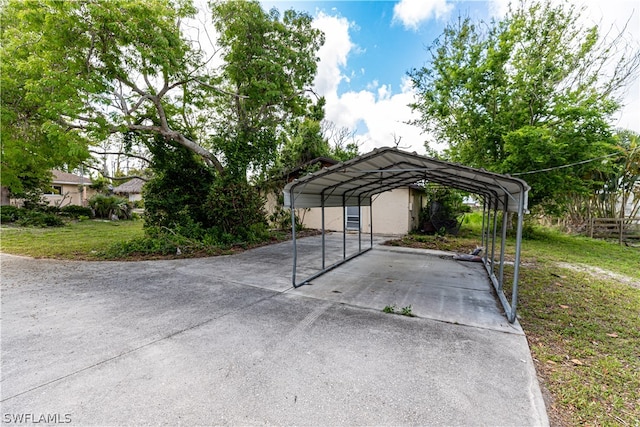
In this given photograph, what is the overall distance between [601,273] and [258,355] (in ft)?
26.6

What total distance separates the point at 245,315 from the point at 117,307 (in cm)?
201

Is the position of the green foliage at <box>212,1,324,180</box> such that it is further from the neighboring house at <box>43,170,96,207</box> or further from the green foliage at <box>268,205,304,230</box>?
the neighboring house at <box>43,170,96,207</box>

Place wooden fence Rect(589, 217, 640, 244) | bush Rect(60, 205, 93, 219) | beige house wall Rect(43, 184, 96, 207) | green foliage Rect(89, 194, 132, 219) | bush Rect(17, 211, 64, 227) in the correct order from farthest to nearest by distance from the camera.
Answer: beige house wall Rect(43, 184, 96, 207) < green foliage Rect(89, 194, 132, 219) < bush Rect(60, 205, 93, 219) < bush Rect(17, 211, 64, 227) < wooden fence Rect(589, 217, 640, 244)

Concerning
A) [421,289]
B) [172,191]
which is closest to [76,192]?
[172,191]

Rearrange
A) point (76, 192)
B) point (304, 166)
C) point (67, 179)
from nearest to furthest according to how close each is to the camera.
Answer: point (304, 166) → point (67, 179) → point (76, 192)

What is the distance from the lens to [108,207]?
727 inches

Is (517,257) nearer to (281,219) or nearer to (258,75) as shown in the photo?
(258,75)

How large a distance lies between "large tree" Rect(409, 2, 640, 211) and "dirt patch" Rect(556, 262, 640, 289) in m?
4.14

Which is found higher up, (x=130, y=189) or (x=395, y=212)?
(x=130, y=189)

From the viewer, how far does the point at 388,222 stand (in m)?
13.1

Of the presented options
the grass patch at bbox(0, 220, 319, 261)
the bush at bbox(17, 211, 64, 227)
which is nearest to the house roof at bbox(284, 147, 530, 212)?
the grass patch at bbox(0, 220, 319, 261)

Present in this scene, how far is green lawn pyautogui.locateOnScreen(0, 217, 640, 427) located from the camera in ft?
7.21

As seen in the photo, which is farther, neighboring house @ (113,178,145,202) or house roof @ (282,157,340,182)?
neighboring house @ (113,178,145,202)

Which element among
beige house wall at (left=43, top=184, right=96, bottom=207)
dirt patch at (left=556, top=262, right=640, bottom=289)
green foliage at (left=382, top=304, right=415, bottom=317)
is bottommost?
green foliage at (left=382, top=304, right=415, bottom=317)
